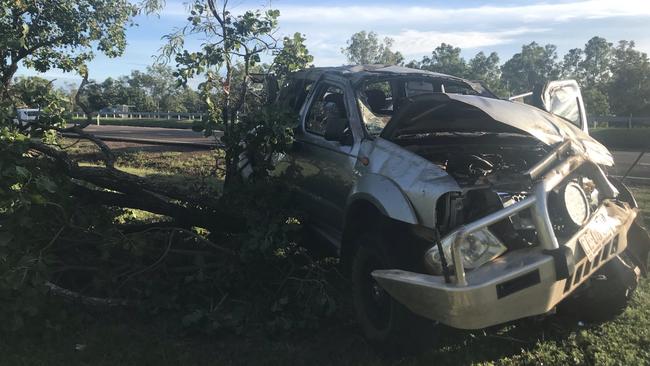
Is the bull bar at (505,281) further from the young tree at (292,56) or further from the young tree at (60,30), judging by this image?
the young tree at (60,30)

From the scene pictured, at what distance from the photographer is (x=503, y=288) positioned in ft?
9.39

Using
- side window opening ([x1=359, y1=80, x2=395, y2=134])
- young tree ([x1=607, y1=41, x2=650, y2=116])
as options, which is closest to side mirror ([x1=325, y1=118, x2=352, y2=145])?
side window opening ([x1=359, y1=80, x2=395, y2=134])

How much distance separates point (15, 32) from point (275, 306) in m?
10.4

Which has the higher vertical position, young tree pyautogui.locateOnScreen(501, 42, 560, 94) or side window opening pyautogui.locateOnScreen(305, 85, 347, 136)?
young tree pyautogui.locateOnScreen(501, 42, 560, 94)

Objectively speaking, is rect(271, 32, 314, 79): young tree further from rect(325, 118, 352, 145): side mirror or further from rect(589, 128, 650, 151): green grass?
rect(589, 128, 650, 151): green grass

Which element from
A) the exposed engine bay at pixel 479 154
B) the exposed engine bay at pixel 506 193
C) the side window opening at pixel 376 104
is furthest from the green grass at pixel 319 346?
the side window opening at pixel 376 104

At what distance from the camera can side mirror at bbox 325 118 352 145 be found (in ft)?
14.4

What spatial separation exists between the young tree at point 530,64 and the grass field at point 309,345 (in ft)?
298

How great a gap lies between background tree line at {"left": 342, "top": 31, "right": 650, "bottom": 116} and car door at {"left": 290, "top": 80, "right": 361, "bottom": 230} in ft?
16.2

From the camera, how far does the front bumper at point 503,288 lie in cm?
284

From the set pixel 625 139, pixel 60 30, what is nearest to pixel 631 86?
pixel 625 139

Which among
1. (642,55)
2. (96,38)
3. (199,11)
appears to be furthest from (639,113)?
(199,11)

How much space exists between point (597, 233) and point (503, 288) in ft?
2.35

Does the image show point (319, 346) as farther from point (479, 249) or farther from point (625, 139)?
point (625, 139)
